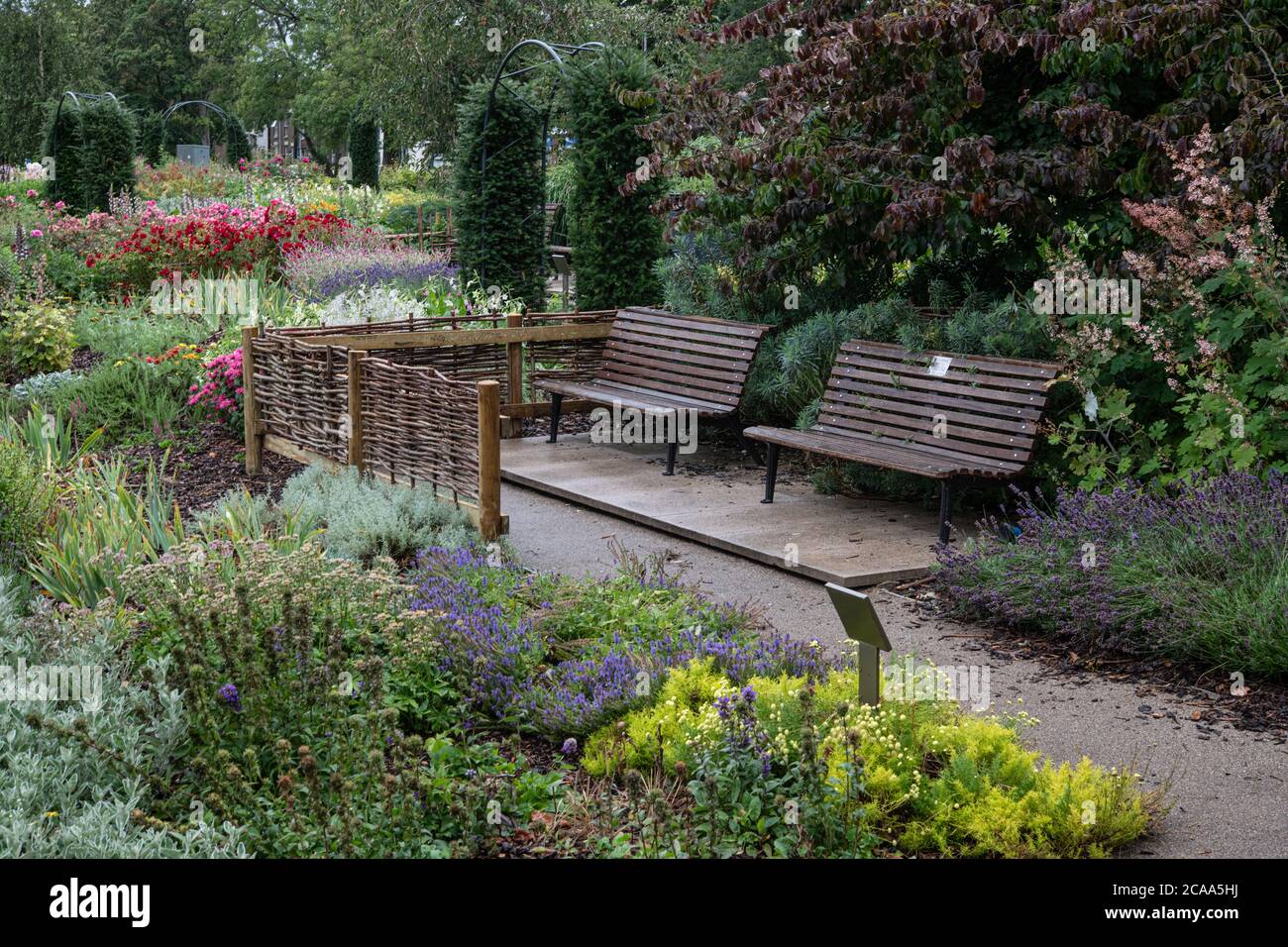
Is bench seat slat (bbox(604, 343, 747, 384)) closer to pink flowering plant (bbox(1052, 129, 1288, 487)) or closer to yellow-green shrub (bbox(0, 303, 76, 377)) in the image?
pink flowering plant (bbox(1052, 129, 1288, 487))

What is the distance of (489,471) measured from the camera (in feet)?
22.8

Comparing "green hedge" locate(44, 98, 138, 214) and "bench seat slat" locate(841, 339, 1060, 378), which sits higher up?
"green hedge" locate(44, 98, 138, 214)

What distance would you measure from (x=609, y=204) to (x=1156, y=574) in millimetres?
7602

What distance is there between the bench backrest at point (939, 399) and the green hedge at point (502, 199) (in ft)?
21.7

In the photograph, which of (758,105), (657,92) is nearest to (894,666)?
(758,105)

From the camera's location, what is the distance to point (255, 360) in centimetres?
960

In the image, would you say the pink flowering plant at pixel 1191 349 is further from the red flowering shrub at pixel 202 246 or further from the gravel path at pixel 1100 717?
the red flowering shrub at pixel 202 246

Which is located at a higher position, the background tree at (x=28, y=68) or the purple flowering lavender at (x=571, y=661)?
the background tree at (x=28, y=68)

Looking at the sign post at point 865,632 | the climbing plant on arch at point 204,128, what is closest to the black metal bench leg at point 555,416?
the sign post at point 865,632

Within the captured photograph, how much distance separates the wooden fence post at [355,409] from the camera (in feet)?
27.0

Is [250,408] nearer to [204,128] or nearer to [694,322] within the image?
[694,322]

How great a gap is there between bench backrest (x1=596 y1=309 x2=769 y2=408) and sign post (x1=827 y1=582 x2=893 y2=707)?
16.1 feet

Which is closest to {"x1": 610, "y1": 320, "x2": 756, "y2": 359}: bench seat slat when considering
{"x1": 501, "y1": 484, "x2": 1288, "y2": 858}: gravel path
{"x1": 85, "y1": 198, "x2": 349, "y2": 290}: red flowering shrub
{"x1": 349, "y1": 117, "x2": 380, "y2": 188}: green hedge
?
{"x1": 501, "y1": 484, "x2": 1288, "y2": 858}: gravel path

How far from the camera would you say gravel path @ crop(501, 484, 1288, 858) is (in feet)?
13.1
